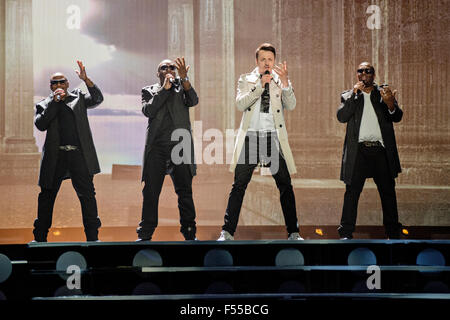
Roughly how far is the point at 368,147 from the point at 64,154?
7.98 feet

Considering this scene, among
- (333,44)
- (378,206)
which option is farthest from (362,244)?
(333,44)

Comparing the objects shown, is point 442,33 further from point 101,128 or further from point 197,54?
point 101,128

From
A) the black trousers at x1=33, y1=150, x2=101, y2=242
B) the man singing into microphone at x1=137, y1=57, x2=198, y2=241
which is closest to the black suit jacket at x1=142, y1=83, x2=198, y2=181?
the man singing into microphone at x1=137, y1=57, x2=198, y2=241

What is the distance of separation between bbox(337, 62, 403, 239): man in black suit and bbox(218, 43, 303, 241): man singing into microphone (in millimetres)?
497

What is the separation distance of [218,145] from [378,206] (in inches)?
83.7

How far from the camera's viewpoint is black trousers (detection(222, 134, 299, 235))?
4.12 meters

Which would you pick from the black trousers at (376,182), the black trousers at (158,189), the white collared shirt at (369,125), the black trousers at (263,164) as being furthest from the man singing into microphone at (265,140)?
the white collared shirt at (369,125)

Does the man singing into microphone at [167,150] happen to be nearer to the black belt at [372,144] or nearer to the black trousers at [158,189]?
the black trousers at [158,189]

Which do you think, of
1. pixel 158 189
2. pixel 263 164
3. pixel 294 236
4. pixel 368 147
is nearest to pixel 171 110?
pixel 158 189

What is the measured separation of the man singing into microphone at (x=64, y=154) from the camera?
4.42 m

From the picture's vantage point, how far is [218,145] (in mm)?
7117

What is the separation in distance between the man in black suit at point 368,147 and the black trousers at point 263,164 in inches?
19.4
